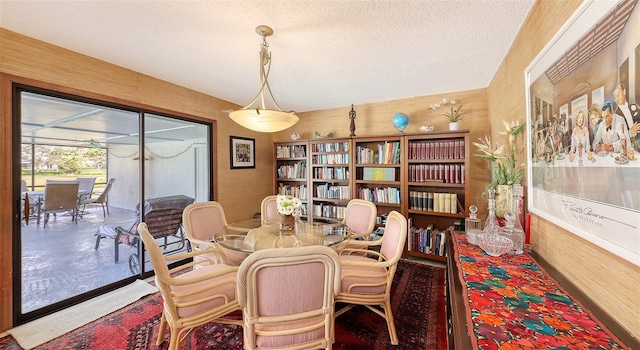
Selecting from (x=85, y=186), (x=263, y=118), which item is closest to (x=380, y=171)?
(x=263, y=118)

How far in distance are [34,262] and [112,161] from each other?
1159 millimetres

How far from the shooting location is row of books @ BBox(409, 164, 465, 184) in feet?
9.98

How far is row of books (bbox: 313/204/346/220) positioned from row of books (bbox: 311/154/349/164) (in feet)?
2.51

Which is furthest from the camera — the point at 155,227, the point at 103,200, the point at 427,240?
the point at 427,240

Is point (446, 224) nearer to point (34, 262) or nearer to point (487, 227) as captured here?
point (487, 227)

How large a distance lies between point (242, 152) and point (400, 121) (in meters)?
2.65

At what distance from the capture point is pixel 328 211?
3.93 metres

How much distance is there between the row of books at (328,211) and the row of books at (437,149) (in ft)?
4.66

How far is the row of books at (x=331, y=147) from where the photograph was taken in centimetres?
377

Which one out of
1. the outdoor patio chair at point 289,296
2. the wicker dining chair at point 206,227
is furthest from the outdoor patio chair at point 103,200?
the outdoor patio chair at point 289,296

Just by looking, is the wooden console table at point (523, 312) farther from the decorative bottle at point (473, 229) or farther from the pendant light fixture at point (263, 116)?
the pendant light fixture at point (263, 116)

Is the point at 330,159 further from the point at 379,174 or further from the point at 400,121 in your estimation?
the point at 400,121

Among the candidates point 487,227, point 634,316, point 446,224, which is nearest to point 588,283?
point 634,316

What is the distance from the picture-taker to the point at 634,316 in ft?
2.51
